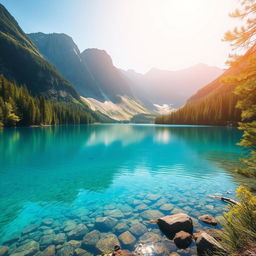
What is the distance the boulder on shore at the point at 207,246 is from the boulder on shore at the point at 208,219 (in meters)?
2.68

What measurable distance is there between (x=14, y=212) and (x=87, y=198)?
4.56m

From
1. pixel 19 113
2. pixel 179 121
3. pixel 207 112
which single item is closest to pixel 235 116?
pixel 207 112

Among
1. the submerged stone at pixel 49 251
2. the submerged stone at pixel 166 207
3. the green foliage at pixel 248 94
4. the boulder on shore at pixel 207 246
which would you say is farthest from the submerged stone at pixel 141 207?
the green foliage at pixel 248 94

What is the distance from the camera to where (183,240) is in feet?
22.2

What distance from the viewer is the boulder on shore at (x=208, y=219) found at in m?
8.27

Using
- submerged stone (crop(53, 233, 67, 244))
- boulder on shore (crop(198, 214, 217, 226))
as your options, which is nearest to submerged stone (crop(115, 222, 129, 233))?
submerged stone (crop(53, 233, 67, 244))

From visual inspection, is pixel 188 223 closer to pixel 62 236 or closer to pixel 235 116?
pixel 62 236

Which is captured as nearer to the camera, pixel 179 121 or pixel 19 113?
pixel 19 113

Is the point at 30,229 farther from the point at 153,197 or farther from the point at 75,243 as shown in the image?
the point at 153,197

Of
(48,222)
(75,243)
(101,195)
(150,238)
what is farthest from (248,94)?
(48,222)

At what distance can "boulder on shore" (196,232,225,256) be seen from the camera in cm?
534

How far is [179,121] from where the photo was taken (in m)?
158

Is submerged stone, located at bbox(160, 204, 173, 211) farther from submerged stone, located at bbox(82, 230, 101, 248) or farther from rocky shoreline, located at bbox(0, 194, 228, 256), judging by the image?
submerged stone, located at bbox(82, 230, 101, 248)

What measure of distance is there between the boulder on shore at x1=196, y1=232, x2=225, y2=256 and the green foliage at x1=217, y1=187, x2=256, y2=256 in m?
0.26
